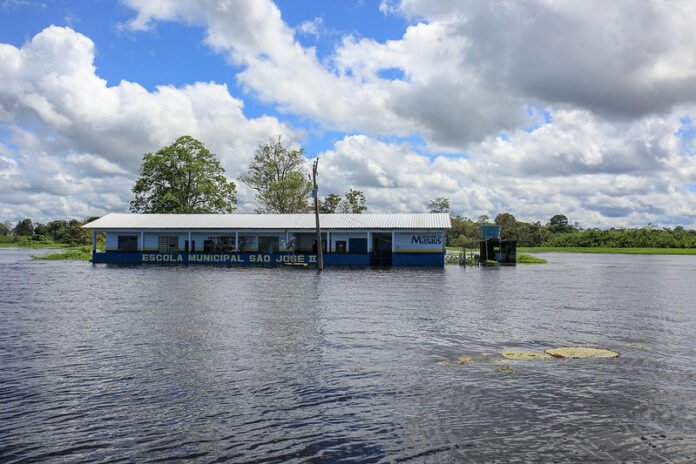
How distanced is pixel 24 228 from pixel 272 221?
399ft

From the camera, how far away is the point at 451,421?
324 inches

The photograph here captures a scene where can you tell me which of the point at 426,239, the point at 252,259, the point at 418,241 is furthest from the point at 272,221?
the point at 426,239

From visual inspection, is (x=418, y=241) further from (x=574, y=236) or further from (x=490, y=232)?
(x=574, y=236)

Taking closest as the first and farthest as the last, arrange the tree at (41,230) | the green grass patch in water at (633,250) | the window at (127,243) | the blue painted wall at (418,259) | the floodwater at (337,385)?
the floodwater at (337,385) → the blue painted wall at (418,259) → the window at (127,243) → the green grass patch in water at (633,250) → the tree at (41,230)

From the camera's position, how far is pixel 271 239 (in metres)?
57.4

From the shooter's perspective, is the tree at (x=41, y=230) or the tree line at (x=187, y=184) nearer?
the tree line at (x=187, y=184)

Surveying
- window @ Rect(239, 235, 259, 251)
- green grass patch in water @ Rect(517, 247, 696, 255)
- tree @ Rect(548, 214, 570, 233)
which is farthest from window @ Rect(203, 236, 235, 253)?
tree @ Rect(548, 214, 570, 233)

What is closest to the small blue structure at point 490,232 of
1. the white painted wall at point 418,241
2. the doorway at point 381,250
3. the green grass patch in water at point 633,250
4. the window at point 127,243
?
the white painted wall at point 418,241

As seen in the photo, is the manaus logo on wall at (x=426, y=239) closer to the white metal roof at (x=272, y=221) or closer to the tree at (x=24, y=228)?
the white metal roof at (x=272, y=221)

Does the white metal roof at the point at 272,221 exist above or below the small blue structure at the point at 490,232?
above

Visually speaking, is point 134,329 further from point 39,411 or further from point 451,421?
point 451,421

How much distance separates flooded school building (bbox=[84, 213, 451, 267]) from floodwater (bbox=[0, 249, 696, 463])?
31.1m

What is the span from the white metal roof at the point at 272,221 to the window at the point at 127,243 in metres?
1.55

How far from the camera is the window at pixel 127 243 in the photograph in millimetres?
57272
